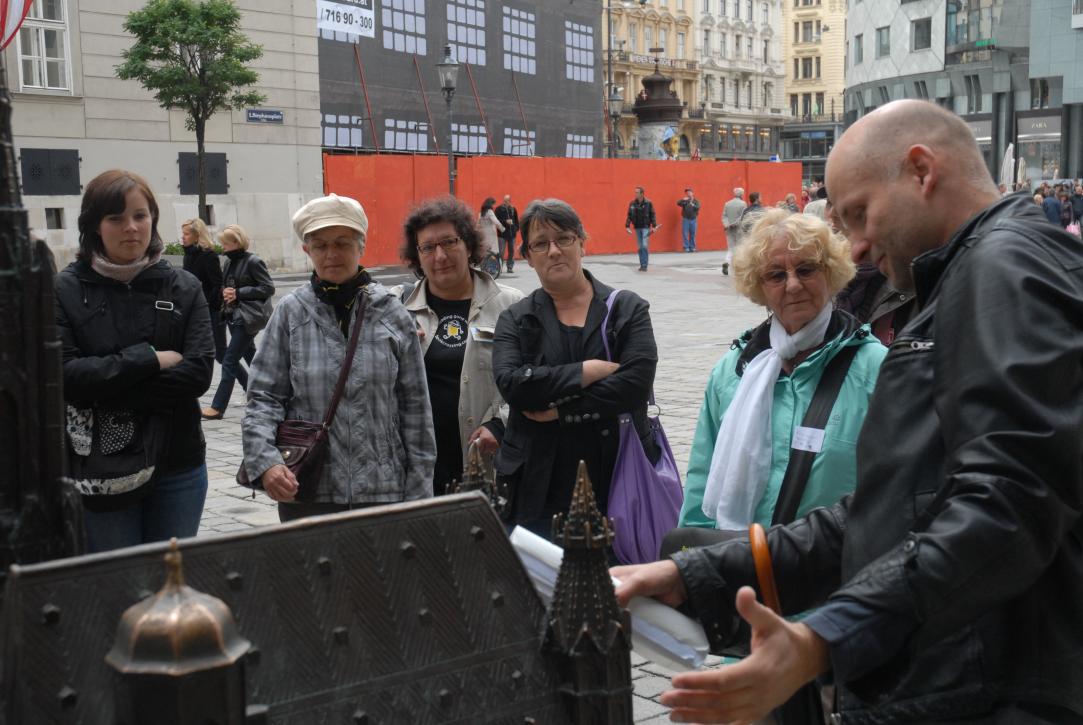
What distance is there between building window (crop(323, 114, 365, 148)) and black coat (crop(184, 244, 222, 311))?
3268 cm

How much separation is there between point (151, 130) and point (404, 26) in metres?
17.2

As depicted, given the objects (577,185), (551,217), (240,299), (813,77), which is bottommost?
(240,299)

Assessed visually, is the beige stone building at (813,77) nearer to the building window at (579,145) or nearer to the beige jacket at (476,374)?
the building window at (579,145)

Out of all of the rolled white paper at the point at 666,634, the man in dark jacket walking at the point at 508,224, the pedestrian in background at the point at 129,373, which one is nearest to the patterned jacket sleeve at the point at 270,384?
the pedestrian in background at the point at 129,373

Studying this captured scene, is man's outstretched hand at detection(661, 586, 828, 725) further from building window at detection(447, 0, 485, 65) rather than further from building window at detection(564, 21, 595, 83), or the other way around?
building window at detection(564, 21, 595, 83)

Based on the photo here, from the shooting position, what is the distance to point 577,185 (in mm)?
39250

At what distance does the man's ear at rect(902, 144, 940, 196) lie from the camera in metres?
2.38

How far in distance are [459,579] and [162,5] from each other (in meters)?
26.8

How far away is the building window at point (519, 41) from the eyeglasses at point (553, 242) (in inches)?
1878

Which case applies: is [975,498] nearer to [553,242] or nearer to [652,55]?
[553,242]

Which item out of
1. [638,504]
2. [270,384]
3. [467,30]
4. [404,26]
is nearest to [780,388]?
[638,504]

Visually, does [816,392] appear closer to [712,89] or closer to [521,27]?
[521,27]

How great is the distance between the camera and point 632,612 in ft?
8.36

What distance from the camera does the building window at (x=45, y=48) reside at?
28281 mm
